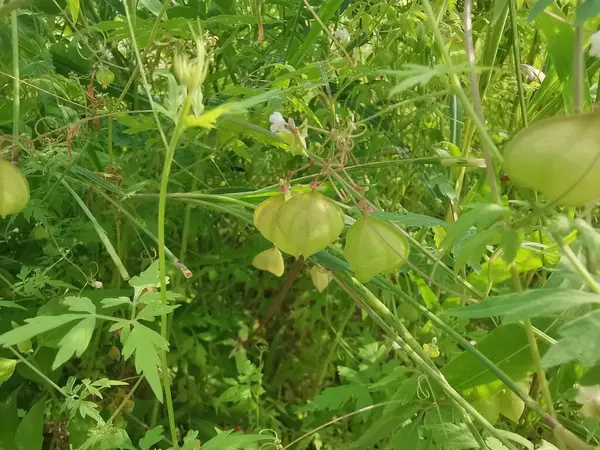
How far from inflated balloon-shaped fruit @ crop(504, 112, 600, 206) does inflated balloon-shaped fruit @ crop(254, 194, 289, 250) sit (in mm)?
276

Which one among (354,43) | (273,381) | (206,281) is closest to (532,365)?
Result: (354,43)

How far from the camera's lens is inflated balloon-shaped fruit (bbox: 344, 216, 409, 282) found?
0.58 meters

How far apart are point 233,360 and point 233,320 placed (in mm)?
109

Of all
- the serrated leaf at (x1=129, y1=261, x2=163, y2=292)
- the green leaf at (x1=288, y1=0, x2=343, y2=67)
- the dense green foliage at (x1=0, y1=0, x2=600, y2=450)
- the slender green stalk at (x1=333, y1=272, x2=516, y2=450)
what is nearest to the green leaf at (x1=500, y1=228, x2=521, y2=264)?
Result: the dense green foliage at (x1=0, y1=0, x2=600, y2=450)

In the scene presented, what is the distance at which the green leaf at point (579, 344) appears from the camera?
332 mm

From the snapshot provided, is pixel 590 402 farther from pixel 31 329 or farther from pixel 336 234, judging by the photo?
pixel 31 329

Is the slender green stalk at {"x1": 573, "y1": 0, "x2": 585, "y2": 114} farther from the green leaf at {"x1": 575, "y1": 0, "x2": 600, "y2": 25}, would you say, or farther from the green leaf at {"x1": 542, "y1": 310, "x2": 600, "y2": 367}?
the green leaf at {"x1": 542, "y1": 310, "x2": 600, "y2": 367}

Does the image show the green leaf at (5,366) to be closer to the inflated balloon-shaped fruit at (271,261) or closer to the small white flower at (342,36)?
the inflated balloon-shaped fruit at (271,261)

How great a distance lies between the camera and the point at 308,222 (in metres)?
0.59

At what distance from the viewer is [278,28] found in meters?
1.24

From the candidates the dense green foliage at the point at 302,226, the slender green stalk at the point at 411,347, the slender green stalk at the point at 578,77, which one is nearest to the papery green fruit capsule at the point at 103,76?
the dense green foliage at the point at 302,226

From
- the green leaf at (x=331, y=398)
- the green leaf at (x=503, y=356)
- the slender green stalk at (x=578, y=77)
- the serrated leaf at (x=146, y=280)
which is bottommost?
the green leaf at (x=331, y=398)

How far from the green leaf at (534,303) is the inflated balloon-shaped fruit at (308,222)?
214 mm

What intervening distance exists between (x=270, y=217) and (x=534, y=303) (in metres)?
0.32
